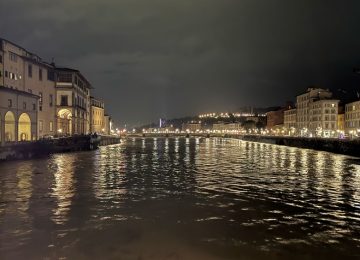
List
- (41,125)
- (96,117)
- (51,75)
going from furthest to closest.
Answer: (96,117) < (51,75) < (41,125)

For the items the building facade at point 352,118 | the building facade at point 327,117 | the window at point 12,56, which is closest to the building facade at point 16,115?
the window at point 12,56

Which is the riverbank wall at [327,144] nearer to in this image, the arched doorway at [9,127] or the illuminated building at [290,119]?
the illuminated building at [290,119]

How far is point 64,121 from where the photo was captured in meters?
98.6

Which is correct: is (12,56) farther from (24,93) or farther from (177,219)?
(177,219)

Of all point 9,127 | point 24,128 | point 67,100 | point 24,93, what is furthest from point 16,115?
point 67,100

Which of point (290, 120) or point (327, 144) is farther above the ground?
point (290, 120)

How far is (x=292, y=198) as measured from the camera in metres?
25.6

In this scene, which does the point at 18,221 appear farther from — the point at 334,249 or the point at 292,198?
the point at 292,198

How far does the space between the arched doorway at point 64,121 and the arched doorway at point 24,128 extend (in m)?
25.2

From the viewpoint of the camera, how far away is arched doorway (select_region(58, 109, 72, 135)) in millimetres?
96312

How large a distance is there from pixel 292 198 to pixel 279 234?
961 cm

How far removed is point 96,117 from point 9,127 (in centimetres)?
9561

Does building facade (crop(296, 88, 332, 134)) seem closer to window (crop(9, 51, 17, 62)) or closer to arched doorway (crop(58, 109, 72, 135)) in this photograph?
arched doorway (crop(58, 109, 72, 135))

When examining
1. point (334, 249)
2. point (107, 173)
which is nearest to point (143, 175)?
point (107, 173)
